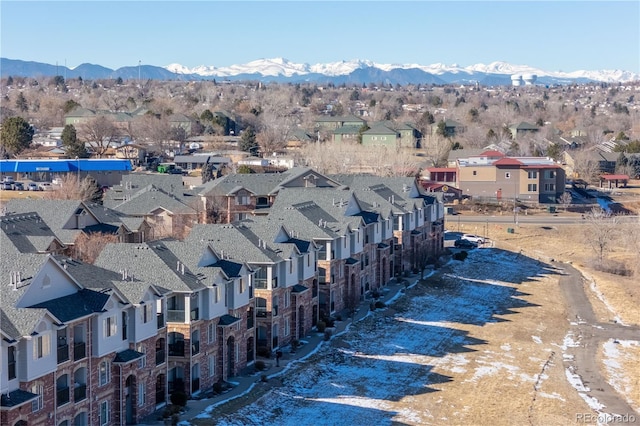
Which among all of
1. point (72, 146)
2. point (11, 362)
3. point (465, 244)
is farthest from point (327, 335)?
point (72, 146)

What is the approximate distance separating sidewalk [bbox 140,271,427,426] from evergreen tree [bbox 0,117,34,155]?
5761 cm

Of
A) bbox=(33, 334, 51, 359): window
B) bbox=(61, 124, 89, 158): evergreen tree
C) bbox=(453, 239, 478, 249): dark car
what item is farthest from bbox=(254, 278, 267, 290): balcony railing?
bbox=(61, 124, 89, 158): evergreen tree

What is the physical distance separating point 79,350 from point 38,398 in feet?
8.05

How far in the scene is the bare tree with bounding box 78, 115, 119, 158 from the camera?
113000 millimetres

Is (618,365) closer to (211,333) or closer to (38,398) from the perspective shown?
(211,333)

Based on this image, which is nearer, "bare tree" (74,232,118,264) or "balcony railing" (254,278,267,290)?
"balcony railing" (254,278,267,290)

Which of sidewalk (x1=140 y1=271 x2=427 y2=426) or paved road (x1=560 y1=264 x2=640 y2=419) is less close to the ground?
sidewalk (x1=140 y1=271 x2=427 y2=426)

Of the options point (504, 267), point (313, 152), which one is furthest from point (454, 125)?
point (504, 267)

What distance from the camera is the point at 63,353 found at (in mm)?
28344

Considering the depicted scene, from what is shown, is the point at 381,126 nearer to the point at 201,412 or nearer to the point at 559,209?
the point at 559,209

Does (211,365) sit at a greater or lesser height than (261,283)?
lesser

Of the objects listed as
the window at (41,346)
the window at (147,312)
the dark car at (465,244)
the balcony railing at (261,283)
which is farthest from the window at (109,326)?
the dark car at (465,244)

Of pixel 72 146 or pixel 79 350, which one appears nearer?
pixel 79 350

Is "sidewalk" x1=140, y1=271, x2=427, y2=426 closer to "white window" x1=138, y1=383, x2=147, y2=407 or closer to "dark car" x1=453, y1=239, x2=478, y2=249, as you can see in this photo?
"white window" x1=138, y1=383, x2=147, y2=407
